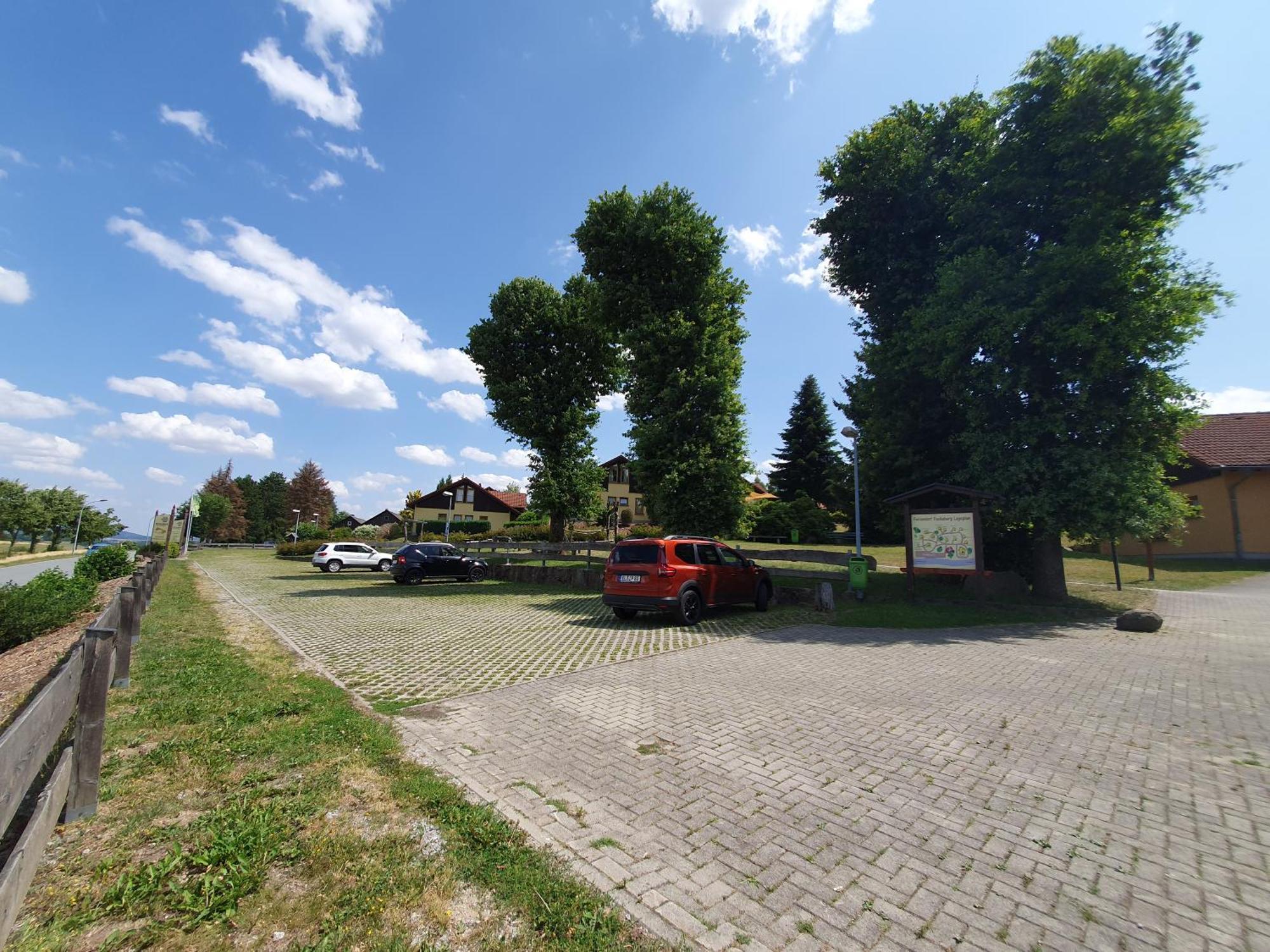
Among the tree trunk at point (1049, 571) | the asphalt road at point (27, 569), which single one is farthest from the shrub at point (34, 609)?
the tree trunk at point (1049, 571)

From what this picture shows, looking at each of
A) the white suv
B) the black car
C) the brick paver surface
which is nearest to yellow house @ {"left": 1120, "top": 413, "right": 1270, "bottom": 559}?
the brick paver surface

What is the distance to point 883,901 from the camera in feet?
8.81

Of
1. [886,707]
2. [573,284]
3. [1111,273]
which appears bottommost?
[886,707]

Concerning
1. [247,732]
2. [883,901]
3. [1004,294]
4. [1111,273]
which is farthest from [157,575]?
[1111,273]

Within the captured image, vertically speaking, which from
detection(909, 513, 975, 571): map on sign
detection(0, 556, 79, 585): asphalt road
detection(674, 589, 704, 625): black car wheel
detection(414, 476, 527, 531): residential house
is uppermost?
detection(414, 476, 527, 531): residential house

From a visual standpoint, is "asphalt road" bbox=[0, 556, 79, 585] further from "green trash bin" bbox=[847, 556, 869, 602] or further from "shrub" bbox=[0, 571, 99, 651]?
"green trash bin" bbox=[847, 556, 869, 602]

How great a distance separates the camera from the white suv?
29297 millimetres

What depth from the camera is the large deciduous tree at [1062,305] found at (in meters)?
12.5

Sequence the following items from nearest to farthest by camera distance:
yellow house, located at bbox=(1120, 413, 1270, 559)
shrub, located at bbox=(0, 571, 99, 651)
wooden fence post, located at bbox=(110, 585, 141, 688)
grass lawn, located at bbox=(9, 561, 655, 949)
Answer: grass lawn, located at bbox=(9, 561, 655, 949)
wooden fence post, located at bbox=(110, 585, 141, 688)
shrub, located at bbox=(0, 571, 99, 651)
yellow house, located at bbox=(1120, 413, 1270, 559)

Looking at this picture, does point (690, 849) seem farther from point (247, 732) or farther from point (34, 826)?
point (247, 732)

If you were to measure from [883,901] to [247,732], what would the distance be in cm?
503

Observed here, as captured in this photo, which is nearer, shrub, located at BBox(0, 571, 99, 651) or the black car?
shrub, located at BBox(0, 571, 99, 651)

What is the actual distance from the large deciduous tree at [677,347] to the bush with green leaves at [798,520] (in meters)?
19.0

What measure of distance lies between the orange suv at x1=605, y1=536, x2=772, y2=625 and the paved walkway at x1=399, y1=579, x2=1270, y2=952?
368 centimetres
